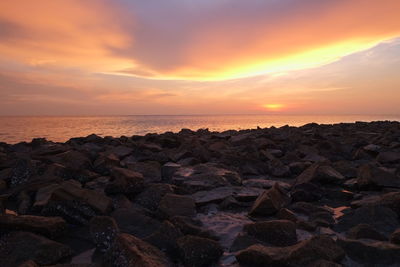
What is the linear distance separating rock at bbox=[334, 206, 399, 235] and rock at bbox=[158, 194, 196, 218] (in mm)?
1549

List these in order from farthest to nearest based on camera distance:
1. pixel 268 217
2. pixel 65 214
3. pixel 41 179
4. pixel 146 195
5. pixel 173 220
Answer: pixel 41 179 < pixel 146 195 < pixel 268 217 < pixel 65 214 < pixel 173 220

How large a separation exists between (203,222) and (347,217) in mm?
1513

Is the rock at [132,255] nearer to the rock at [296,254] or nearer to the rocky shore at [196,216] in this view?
the rocky shore at [196,216]

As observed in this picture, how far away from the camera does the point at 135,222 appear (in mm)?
3031

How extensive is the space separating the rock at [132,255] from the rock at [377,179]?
10.9 feet

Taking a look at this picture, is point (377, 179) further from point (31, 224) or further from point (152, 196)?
point (31, 224)

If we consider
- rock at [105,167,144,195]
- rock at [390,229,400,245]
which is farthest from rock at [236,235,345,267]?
rock at [105,167,144,195]

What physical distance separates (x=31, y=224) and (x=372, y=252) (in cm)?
281

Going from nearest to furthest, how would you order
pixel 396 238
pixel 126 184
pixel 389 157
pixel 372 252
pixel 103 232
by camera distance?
pixel 372 252, pixel 396 238, pixel 103 232, pixel 126 184, pixel 389 157

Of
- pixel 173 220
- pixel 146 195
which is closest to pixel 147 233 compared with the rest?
pixel 173 220

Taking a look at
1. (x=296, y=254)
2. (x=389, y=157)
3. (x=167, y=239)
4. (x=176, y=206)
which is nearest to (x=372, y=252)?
(x=296, y=254)

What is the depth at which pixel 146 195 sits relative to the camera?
3742 mm

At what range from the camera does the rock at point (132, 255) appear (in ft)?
6.82

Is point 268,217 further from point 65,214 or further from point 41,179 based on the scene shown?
point 41,179
